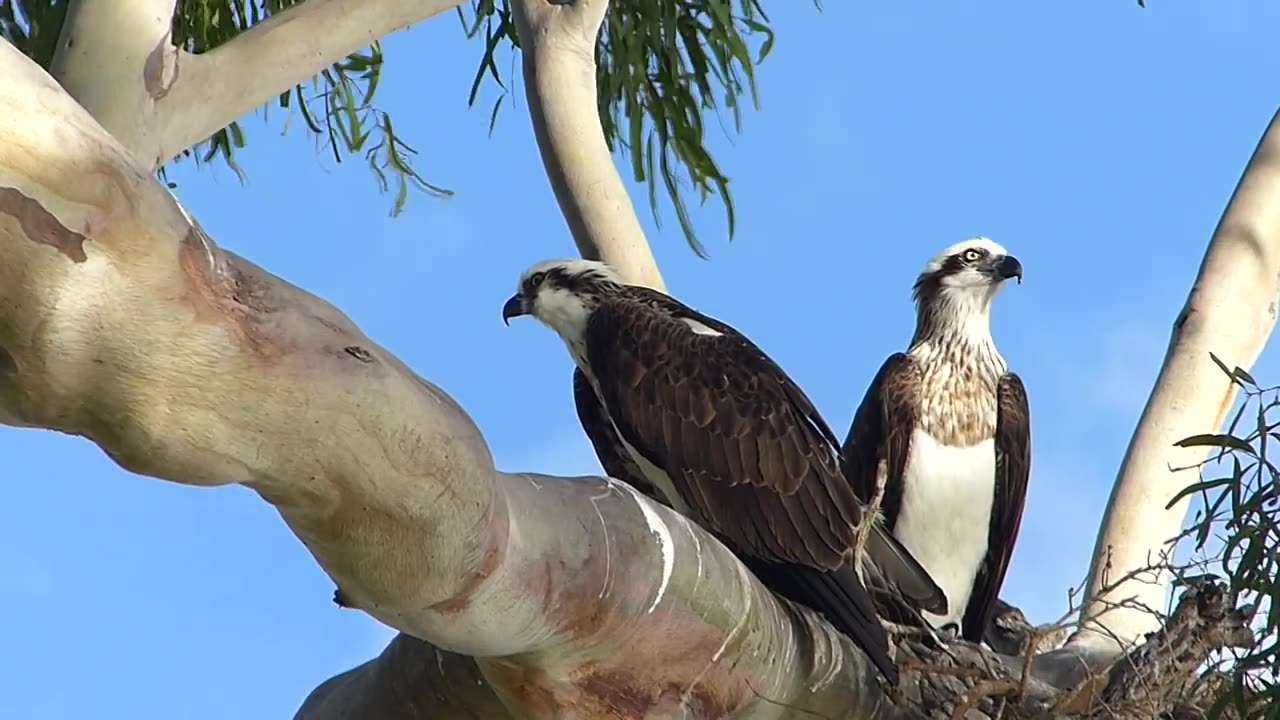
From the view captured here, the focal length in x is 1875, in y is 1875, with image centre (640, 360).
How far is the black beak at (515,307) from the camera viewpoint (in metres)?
4.47

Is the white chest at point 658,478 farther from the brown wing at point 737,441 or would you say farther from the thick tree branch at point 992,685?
the thick tree branch at point 992,685

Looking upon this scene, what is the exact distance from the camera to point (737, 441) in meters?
3.80

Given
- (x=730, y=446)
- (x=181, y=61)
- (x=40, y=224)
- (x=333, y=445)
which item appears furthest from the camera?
(x=181, y=61)

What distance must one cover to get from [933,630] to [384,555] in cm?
148

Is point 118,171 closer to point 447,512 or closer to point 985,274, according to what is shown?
point 447,512

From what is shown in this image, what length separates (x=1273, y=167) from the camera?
4.90 meters

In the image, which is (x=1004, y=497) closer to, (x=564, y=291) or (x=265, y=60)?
(x=564, y=291)

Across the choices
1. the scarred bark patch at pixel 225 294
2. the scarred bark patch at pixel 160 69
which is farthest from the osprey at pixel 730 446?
the scarred bark patch at pixel 225 294

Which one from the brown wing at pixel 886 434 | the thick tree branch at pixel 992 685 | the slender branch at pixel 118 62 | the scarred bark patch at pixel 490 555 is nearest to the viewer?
the scarred bark patch at pixel 490 555

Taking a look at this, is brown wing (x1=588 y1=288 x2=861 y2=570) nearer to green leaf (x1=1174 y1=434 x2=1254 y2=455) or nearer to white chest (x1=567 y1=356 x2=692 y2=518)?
white chest (x1=567 y1=356 x2=692 y2=518)

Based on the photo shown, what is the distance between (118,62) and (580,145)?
129 cm

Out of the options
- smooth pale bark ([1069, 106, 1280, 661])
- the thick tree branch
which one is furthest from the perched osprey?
the thick tree branch

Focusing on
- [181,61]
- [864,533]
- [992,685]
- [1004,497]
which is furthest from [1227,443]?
[181,61]

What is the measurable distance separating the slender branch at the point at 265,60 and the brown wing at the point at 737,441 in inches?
36.2
